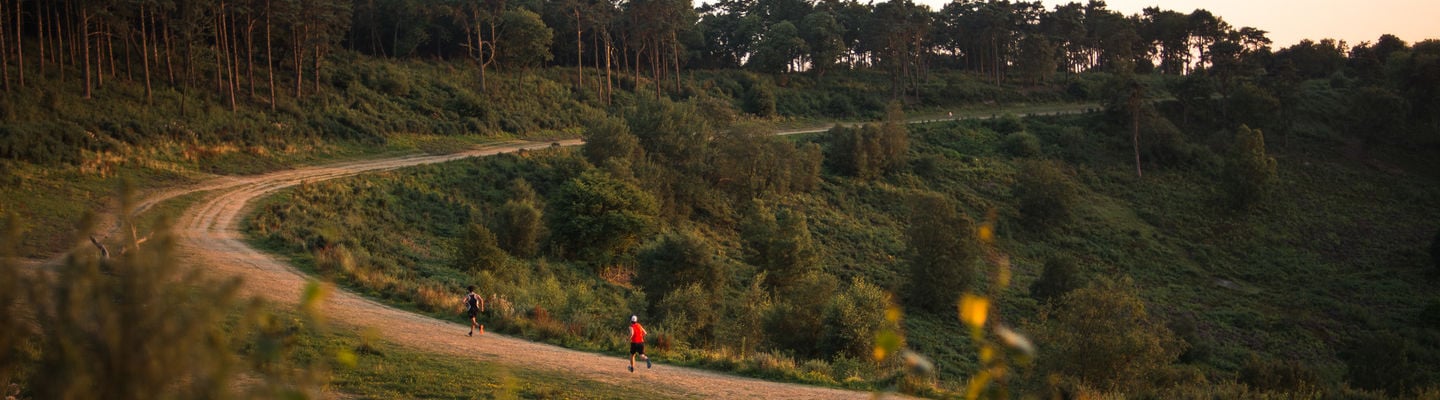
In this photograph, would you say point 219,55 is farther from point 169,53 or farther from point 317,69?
point 317,69

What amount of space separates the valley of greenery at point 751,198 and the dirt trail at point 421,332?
45.3 inches

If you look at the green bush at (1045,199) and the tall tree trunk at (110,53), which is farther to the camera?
the green bush at (1045,199)

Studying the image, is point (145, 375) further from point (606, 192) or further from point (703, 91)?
point (703, 91)

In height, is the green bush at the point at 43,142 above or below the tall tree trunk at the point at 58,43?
below

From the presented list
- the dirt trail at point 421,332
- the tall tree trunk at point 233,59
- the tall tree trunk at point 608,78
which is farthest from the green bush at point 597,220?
the tall tree trunk at point 608,78

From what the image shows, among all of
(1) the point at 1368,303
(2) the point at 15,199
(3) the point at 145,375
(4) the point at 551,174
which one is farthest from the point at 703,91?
(3) the point at 145,375

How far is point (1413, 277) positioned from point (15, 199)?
2871 inches

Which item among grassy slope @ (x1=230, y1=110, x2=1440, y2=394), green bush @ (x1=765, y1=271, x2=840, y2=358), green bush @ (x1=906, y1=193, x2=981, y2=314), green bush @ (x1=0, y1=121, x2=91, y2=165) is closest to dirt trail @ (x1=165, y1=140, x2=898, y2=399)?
green bush @ (x1=0, y1=121, x2=91, y2=165)

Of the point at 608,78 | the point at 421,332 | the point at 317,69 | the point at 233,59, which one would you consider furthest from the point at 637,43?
the point at 421,332

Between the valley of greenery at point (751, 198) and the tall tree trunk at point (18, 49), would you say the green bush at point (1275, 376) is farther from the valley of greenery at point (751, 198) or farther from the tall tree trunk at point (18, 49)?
the tall tree trunk at point (18, 49)

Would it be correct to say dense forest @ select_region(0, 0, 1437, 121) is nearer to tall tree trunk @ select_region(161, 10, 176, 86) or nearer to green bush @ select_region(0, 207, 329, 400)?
tall tree trunk @ select_region(161, 10, 176, 86)

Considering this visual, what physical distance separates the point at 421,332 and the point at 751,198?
38.7 meters

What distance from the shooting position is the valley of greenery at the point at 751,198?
1717 centimetres

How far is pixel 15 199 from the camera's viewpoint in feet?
96.7
